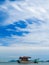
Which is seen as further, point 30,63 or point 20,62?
point 30,63

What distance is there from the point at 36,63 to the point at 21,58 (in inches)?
724

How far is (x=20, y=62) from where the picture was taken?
149875 millimetres

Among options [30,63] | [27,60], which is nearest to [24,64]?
[27,60]

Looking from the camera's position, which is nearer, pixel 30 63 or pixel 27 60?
pixel 27 60

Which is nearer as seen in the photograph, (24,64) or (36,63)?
(24,64)

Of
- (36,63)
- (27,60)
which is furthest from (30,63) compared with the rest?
(27,60)

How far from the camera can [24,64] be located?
145125 mm

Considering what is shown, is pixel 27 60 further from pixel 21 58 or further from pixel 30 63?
pixel 30 63

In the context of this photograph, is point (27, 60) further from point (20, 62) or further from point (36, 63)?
point (36, 63)

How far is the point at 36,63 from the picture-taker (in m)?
166

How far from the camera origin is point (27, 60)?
149500 millimetres

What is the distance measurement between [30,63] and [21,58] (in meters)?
15.1

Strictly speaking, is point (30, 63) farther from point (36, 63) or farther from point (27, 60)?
point (27, 60)

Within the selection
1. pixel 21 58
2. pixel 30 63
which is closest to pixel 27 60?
pixel 21 58
